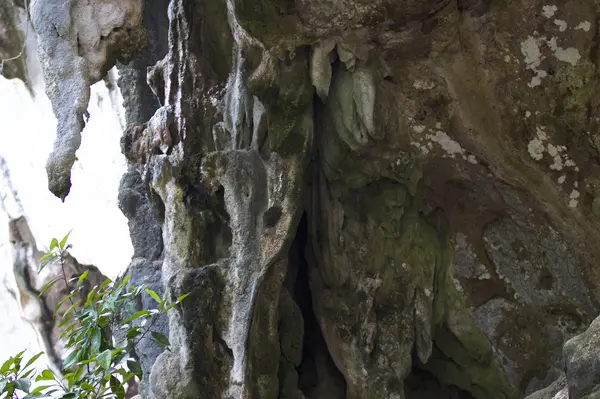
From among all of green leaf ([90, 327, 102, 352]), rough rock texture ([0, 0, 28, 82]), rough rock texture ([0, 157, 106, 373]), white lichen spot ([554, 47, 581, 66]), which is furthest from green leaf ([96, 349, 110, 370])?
rough rock texture ([0, 157, 106, 373])

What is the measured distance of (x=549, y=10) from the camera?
6.07 feet

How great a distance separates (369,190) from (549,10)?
0.72 meters

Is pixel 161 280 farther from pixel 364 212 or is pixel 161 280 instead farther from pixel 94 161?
pixel 94 161

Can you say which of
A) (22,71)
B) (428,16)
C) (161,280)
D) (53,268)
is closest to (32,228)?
(53,268)

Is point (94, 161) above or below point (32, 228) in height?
above

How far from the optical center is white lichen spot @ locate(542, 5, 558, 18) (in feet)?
6.05

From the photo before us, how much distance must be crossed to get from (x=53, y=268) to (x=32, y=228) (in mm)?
432

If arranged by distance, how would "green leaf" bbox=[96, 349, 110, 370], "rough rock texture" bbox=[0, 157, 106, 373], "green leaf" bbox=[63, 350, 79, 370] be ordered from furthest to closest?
"rough rock texture" bbox=[0, 157, 106, 373] → "green leaf" bbox=[63, 350, 79, 370] → "green leaf" bbox=[96, 349, 110, 370]

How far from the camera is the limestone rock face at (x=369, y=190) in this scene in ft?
6.22

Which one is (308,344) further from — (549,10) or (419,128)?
(549,10)

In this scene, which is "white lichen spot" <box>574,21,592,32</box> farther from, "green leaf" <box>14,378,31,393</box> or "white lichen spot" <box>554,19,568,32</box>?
"green leaf" <box>14,378,31,393</box>

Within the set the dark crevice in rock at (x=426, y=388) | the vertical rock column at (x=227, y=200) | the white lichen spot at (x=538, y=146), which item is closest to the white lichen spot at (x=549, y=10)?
the white lichen spot at (x=538, y=146)

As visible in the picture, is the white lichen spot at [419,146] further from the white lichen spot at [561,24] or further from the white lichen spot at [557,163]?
the white lichen spot at [561,24]

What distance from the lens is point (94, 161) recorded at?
17.2 feet
